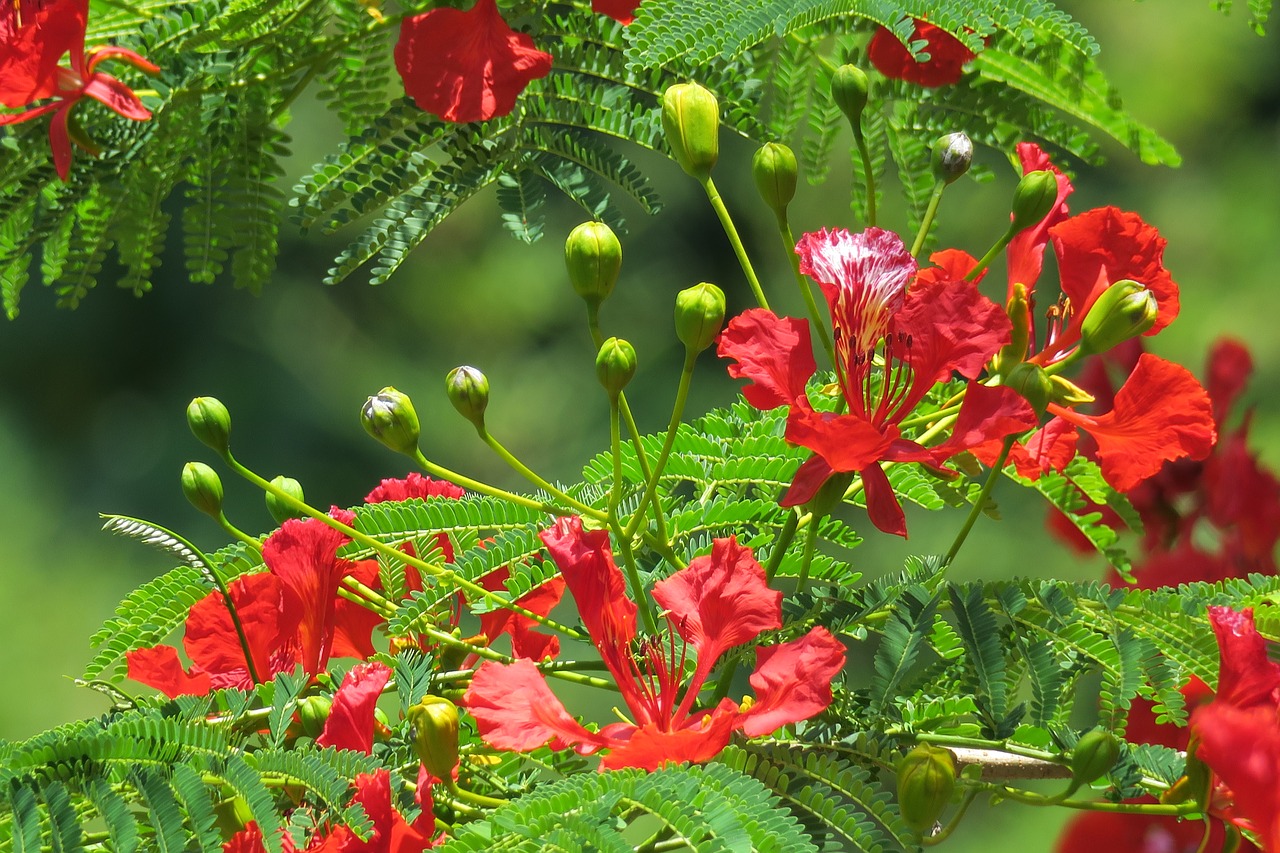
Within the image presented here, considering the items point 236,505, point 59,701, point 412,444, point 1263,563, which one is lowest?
point 59,701

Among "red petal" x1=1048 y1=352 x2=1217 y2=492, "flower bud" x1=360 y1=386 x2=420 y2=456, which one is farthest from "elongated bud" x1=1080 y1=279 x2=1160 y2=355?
"flower bud" x1=360 y1=386 x2=420 y2=456

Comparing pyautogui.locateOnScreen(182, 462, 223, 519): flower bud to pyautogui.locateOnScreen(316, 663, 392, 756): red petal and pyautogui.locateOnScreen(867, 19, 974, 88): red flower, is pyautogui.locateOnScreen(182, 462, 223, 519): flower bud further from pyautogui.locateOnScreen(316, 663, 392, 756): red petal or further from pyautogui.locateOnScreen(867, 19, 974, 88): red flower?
pyautogui.locateOnScreen(867, 19, 974, 88): red flower

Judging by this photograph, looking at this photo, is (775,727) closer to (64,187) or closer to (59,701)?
(64,187)

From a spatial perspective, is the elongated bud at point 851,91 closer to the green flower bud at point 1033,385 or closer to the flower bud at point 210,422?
the green flower bud at point 1033,385

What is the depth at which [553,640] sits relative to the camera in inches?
30.7

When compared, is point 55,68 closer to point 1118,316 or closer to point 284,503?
point 284,503

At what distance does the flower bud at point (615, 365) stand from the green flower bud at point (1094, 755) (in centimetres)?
27

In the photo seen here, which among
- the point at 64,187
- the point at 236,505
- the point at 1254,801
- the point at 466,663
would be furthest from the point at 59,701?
the point at 1254,801

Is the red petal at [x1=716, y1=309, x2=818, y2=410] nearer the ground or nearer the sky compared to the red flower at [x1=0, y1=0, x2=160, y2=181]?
nearer the ground

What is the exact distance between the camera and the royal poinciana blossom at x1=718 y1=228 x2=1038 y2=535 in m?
0.67

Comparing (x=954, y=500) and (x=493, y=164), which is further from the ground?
(x=493, y=164)

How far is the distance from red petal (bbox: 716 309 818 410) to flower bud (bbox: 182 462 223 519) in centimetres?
30

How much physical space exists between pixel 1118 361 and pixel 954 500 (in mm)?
706

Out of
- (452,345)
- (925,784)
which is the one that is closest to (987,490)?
(925,784)
